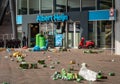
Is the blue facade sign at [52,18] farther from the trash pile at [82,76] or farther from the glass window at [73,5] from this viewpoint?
the trash pile at [82,76]

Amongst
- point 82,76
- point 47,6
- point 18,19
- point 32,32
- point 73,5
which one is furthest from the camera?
point 18,19

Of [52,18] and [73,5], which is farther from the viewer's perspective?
[52,18]

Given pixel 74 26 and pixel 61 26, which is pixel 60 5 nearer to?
pixel 61 26

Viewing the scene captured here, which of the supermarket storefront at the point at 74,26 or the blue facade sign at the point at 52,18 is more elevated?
the blue facade sign at the point at 52,18

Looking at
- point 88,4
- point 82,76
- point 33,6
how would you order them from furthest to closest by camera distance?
point 33,6 → point 88,4 → point 82,76

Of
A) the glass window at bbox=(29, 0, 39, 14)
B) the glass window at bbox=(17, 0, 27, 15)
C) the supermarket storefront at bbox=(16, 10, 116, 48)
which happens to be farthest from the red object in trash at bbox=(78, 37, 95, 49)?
the glass window at bbox=(17, 0, 27, 15)

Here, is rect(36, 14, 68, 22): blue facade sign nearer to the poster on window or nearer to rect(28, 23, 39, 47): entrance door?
rect(28, 23, 39, 47): entrance door

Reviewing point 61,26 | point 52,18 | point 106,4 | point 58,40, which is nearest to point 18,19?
point 52,18

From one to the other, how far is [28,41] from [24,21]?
239 cm

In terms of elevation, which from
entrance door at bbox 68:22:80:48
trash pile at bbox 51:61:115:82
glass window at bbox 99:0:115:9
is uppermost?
glass window at bbox 99:0:115:9

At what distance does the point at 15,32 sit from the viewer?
4581 centimetres

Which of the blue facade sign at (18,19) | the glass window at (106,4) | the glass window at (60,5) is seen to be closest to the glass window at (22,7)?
the blue facade sign at (18,19)

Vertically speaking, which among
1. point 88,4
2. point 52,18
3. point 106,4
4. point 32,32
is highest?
point 88,4

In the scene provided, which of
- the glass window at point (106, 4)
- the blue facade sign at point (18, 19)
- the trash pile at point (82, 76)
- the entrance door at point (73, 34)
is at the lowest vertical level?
the trash pile at point (82, 76)
